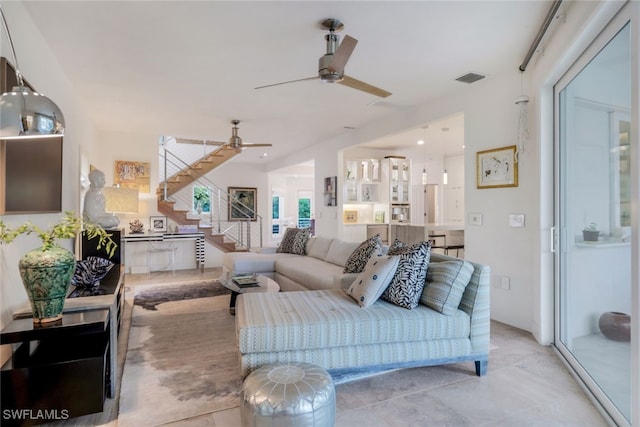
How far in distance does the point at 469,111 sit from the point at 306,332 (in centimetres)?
326

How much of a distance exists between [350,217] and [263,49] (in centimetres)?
479

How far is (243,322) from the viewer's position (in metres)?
2.18

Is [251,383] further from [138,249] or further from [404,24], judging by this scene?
[138,249]

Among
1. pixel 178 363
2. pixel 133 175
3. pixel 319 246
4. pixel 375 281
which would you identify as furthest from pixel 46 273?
pixel 133 175

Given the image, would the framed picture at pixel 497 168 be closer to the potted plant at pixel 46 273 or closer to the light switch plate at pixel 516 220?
the light switch plate at pixel 516 220

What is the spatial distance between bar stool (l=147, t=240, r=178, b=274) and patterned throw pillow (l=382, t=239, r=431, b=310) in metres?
5.23

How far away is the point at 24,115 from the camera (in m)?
1.50

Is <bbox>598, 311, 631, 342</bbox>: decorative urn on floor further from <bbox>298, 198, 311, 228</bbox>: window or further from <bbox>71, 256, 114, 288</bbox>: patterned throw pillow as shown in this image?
<bbox>298, 198, 311, 228</bbox>: window

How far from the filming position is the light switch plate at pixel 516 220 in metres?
3.43

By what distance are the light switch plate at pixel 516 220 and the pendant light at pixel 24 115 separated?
148 inches

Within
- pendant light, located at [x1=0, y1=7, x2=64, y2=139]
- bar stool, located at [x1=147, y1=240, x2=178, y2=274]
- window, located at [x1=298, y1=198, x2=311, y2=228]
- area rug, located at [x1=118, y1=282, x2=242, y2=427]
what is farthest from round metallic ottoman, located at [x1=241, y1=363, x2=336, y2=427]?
window, located at [x1=298, y1=198, x2=311, y2=228]

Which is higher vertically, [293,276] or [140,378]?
[293,276]

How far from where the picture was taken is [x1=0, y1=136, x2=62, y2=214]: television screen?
199 cm

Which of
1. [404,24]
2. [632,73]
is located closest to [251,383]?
[632,73]
